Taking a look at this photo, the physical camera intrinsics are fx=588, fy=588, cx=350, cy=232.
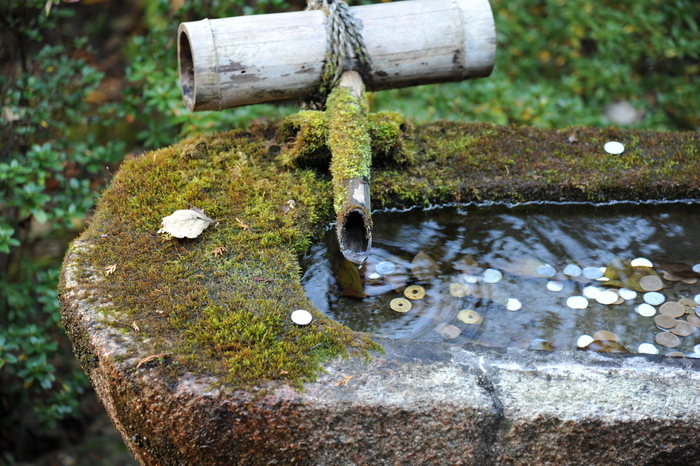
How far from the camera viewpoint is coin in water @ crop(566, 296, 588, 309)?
94.4 inches

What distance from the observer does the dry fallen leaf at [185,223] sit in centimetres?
236

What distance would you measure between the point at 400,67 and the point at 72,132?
3713mm

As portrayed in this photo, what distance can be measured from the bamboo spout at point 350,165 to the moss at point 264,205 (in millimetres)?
219

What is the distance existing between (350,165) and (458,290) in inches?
27.8

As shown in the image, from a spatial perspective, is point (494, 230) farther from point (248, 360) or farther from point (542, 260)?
point (248, 360)

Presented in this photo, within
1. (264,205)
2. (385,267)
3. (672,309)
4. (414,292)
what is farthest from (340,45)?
(672,309)

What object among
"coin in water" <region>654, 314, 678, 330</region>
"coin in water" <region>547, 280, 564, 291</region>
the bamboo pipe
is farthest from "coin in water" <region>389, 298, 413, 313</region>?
the bamboo pipe

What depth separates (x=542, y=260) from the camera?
2.65m

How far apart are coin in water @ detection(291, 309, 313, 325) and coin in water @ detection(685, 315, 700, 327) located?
4.98ft

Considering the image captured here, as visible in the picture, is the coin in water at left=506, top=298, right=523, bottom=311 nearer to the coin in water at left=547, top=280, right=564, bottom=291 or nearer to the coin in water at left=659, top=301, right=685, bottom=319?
the coin in water at left=547, top=280, right=564, bottom=291

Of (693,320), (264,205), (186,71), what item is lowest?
(693,320)

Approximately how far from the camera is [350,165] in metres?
2.55

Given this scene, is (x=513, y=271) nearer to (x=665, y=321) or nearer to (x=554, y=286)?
(x=554, y=286)

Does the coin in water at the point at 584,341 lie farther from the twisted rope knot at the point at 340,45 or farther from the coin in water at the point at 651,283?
the twisted rope knot at the point at 340,45
